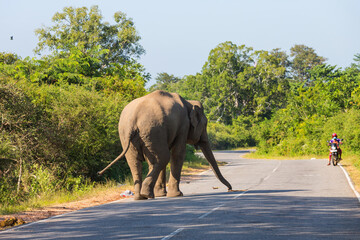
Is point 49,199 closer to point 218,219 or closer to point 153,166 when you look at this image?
point 153,166

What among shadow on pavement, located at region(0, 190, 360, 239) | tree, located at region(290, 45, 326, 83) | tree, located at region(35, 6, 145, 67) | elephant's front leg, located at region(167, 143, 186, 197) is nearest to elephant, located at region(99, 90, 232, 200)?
elephant's front leg, located at region(167, 143, 186, 197)

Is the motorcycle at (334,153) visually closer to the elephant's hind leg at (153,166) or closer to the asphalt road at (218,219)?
the asphalt road at (218,219)

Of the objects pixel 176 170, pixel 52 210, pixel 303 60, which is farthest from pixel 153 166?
pixel 303 60

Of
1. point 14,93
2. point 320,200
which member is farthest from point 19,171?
point 320,200

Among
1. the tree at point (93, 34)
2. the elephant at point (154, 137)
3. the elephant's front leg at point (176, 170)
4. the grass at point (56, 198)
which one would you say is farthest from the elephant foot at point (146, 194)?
the tree at point (93, 34)

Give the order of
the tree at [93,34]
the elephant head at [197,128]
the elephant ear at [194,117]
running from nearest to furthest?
the elephant ear at [194,117], the elephant head at [197,128], the tree at [93,34]

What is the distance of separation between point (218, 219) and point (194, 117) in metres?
5.42

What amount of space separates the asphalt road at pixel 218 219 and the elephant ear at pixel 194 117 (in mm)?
2176

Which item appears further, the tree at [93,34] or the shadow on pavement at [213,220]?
the tree at [93,34]

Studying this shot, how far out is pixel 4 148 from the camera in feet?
55.5

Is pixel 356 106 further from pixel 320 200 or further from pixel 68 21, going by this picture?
pixel 68 21

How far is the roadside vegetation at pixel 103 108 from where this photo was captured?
61.6ft

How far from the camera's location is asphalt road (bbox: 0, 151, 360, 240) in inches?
369

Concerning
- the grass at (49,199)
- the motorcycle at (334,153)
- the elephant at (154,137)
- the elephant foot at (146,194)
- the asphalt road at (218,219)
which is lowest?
the asphalt road at (218,219)
